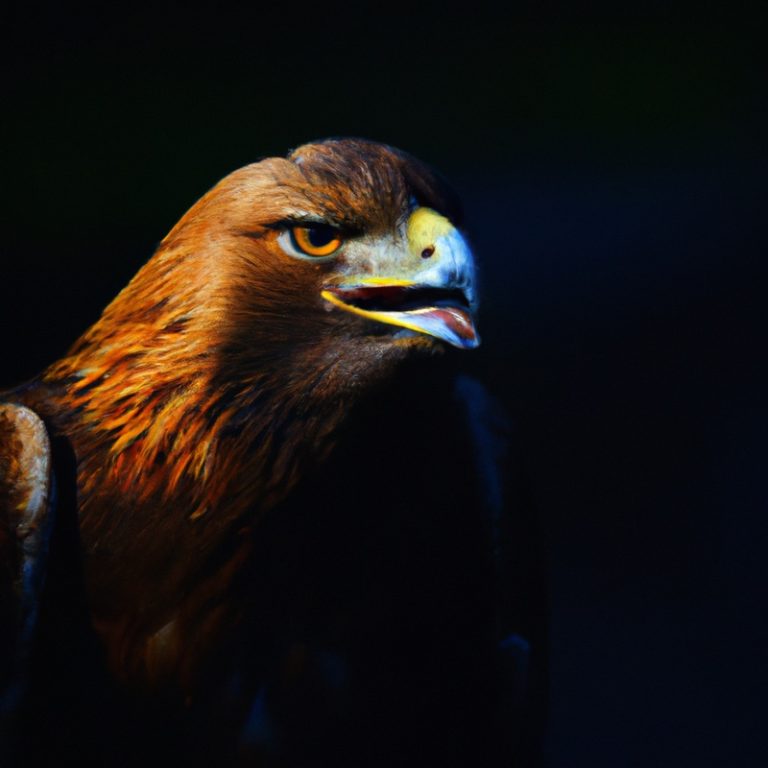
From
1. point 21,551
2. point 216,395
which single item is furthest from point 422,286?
point 21,551

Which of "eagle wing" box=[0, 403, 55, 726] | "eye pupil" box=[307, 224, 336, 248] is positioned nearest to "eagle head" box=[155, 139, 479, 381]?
"eye pupil" box=[307, 224, 336, 248]

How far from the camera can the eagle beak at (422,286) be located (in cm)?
105

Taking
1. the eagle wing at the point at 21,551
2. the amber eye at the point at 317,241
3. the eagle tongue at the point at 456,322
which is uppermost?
the amber eye at the point at 317,241

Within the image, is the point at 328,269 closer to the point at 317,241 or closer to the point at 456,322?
the point at 317,241

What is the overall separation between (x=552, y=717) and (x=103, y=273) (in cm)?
104

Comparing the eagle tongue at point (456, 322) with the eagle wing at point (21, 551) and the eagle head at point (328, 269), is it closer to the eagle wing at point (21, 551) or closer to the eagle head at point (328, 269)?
the eagle head at point (328, 269)

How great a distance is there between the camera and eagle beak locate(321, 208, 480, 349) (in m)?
1.05

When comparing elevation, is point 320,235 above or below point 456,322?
above

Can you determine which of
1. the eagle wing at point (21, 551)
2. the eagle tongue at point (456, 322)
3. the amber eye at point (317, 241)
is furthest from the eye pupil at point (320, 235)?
the eagle wing at point (21, 551)

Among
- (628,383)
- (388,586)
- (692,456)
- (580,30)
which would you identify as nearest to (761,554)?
(692,456)

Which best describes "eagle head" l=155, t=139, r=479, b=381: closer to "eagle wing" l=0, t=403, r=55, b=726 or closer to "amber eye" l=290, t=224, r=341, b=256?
"amber eye" l=290, t=224, r=341, b=256

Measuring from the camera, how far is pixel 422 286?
1068 millimetres

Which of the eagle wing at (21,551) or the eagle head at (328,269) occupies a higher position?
the eagle head at (328,269)

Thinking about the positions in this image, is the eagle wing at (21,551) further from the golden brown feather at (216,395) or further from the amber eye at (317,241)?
the amber eye at (317,241)
